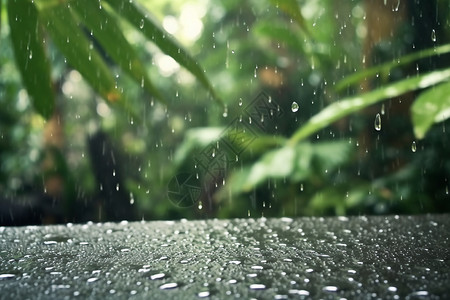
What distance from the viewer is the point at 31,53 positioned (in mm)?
638

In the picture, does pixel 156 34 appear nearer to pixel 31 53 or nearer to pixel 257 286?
pixel 31 53

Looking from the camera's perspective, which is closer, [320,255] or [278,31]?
[320,255]

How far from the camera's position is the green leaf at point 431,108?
0.87 metres

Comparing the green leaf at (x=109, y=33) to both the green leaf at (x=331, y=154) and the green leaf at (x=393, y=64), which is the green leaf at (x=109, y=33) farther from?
the green leaf at (x=331, y=154)

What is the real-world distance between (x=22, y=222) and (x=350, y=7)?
1951 millimetres

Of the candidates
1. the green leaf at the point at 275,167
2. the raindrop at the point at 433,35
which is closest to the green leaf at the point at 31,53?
the green leaf at the point at 275,167

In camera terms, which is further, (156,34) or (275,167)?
(275,167)

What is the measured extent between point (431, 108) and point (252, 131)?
189 cm

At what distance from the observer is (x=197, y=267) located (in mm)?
339

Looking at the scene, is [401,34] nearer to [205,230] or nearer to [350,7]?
[350,7]

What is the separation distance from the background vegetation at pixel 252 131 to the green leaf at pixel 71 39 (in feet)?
2.64

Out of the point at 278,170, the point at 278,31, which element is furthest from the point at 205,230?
the point at 278,31

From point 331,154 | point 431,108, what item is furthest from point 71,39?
point 331,154

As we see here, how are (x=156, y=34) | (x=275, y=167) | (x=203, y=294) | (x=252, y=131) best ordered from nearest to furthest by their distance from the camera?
(x=203, y=294) < (x=156, y=34) < (x=275, y=167) < (x=252, y=131)
